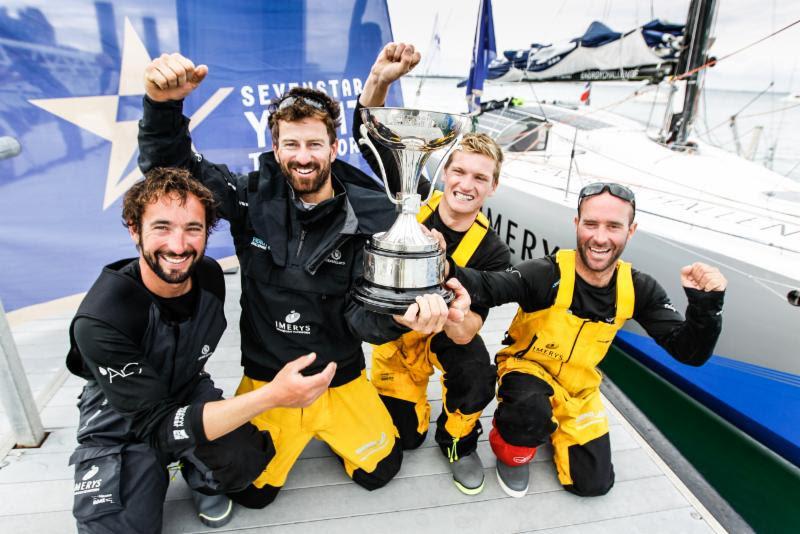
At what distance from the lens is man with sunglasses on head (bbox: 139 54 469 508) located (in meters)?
1.78

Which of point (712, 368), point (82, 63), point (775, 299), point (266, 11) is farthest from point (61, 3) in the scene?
point (712, 368)

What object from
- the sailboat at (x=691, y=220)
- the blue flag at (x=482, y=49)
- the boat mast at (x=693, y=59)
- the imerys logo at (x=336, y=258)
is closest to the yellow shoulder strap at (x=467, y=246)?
the imerys logo at (x=336, y=258)

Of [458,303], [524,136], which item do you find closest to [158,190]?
[458,303]

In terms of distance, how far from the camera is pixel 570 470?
2.12m

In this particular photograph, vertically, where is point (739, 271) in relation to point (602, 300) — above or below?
below

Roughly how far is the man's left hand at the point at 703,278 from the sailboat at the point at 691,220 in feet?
5.50

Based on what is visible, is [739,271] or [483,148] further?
[739,271]

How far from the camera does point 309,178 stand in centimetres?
184

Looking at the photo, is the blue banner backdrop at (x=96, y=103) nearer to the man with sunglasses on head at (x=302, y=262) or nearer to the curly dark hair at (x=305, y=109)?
the man with sunglasses on head at (x=302, y=262)

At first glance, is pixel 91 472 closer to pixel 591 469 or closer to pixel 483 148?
pixel 591 469

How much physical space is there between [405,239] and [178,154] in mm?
898

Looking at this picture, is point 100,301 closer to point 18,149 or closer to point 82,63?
point 18,149

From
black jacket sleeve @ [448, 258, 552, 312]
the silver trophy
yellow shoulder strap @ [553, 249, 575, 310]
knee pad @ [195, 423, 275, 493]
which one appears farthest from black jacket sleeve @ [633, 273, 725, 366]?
knee pad @ [195, 423, 275, 493]

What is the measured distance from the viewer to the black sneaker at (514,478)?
2.08 m
